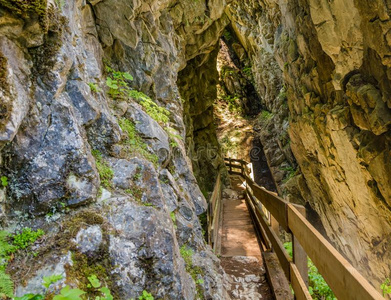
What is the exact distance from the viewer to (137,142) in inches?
163

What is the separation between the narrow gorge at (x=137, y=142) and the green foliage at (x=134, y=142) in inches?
1.2

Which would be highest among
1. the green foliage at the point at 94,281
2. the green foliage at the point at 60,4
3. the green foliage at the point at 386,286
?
the green foliage at the point at 60,4

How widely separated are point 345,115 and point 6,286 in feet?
34.9

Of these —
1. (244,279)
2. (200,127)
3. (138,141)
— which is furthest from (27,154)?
(200,127)

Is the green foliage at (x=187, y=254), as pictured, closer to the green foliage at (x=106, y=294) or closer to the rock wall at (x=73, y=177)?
the rock wall at (x=73, y=177)

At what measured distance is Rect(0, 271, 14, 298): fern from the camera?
1.76 metres

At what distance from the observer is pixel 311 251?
170 centimetres

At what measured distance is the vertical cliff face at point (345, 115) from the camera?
790cm

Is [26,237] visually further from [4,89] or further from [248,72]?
[248,72]

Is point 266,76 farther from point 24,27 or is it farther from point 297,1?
point 24,27

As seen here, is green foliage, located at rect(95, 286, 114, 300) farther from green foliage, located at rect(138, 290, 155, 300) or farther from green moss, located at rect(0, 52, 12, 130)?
green moss, located at rect(0, 52, 12, 130)

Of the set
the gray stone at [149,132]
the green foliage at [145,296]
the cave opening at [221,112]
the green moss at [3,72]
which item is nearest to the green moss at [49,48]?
the green moss at [3,72]

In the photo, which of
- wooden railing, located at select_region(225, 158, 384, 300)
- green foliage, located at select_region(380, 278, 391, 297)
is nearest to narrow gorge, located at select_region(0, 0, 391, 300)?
green foliage, located at select_region(380, 278, 391, 297)

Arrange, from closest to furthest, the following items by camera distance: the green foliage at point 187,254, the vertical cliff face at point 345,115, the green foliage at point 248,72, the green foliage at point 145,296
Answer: the green foliage at point 145,296 < the green foliage at point 187,254 < the vertical cliff face at point 345,115 < the green foliage at point 248,72
